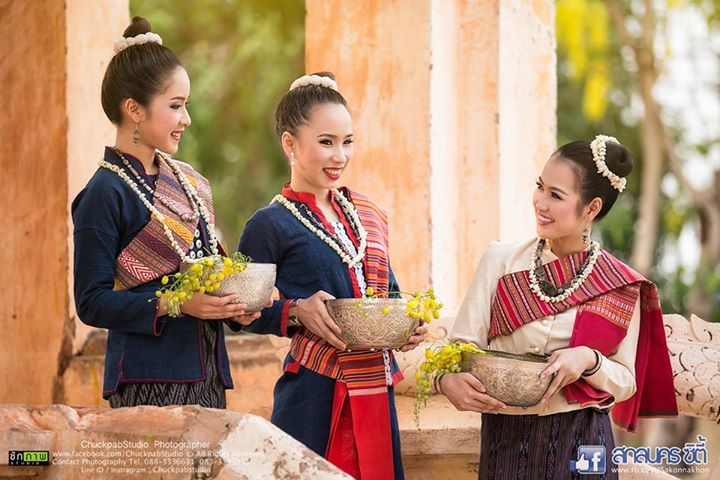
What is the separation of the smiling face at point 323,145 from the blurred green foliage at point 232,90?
9558 millimetres

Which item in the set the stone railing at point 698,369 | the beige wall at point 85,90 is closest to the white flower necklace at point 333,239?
the stone railing at point 698,369

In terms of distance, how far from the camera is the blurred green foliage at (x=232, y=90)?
A: 13.6 m

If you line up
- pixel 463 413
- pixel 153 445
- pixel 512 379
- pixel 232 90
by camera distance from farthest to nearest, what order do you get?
pixel 232 90 < pixel 463 413 < pixel 512 379 < pixel 153 445

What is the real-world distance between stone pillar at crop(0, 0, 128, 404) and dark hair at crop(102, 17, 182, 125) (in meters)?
1.82

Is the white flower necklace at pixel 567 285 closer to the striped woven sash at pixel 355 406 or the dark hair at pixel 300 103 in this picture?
the striped woven sash at pixel 355 406

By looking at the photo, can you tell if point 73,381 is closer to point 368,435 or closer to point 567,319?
point 368,435

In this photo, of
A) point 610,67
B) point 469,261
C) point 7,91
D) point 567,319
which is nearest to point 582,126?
point 610,67

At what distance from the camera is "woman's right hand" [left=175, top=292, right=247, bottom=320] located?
3449mm

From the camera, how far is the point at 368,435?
3742mm

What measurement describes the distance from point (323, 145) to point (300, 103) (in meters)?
0.17

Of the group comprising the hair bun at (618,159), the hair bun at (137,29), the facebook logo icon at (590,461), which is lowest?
the facebook logo icon at (590,461)

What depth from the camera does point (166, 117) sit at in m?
3.73

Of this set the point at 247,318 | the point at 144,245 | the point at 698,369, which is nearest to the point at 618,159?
the point at 698,369

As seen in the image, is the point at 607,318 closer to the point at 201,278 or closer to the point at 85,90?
the point at 201,278
